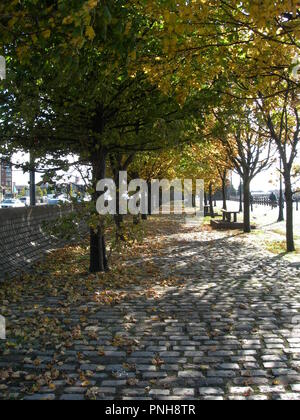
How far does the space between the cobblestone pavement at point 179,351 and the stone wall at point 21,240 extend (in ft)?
7.96

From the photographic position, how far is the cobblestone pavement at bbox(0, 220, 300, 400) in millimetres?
4090

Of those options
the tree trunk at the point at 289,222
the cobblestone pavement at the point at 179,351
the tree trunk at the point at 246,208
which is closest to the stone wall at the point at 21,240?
the cobblestone pavement at the point at 179,351

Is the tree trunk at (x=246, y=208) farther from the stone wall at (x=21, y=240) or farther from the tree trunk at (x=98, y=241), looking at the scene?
the tree trunk at (x=98, y=241)

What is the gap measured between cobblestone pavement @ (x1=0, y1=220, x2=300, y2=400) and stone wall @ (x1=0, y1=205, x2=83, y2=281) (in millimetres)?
2426

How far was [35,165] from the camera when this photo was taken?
10.4 meters

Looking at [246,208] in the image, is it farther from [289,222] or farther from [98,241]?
[98,241]

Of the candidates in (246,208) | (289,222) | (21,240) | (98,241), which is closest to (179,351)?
(98,241)

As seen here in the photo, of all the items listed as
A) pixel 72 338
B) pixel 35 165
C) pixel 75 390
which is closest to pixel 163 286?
pixel 72 338

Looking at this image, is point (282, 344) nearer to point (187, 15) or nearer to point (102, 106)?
point (187, 15)

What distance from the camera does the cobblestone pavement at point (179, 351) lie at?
4.09 metres

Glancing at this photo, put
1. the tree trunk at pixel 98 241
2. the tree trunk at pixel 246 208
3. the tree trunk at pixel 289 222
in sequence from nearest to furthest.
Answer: the tree trunk at pixel 98 241, the tree trunk at pixel 289 222, the tree trunk at pixel 246 208

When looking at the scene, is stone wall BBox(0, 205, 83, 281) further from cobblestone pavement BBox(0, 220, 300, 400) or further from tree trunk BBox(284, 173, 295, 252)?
tree trunk BBox(284, 173, 295, 252)

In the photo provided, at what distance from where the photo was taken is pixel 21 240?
11125 mm
